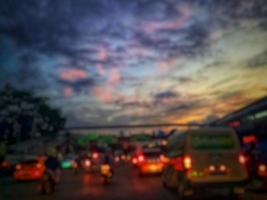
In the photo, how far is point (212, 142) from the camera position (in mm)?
14031

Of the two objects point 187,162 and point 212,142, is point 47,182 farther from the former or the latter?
point 212,142

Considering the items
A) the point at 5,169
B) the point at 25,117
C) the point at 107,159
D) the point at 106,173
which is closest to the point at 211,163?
the point at 106,173

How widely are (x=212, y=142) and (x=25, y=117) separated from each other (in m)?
62.3

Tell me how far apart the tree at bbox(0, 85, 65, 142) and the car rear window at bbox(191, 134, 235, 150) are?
58420 millimetres

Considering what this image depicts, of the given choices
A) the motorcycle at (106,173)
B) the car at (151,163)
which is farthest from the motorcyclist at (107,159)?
the car at (151,163)

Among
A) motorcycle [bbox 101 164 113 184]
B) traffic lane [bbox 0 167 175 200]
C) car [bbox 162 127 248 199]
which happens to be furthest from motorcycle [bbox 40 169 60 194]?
car [bbox 162 127 248 199]

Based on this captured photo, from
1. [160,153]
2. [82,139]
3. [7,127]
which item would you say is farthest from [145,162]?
[82,139]

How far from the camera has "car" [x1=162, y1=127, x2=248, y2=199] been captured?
1352 centimetres

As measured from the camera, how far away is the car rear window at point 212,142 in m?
13.9

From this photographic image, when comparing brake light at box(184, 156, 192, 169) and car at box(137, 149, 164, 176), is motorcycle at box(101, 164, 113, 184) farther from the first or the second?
brake light at box(184, 156, 192, 169)

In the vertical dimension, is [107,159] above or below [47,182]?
above

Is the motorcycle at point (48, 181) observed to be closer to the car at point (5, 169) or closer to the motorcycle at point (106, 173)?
the motorcycle at point (106, 173)

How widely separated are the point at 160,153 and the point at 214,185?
48.5 ft

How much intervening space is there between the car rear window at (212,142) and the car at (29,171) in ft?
60.2
